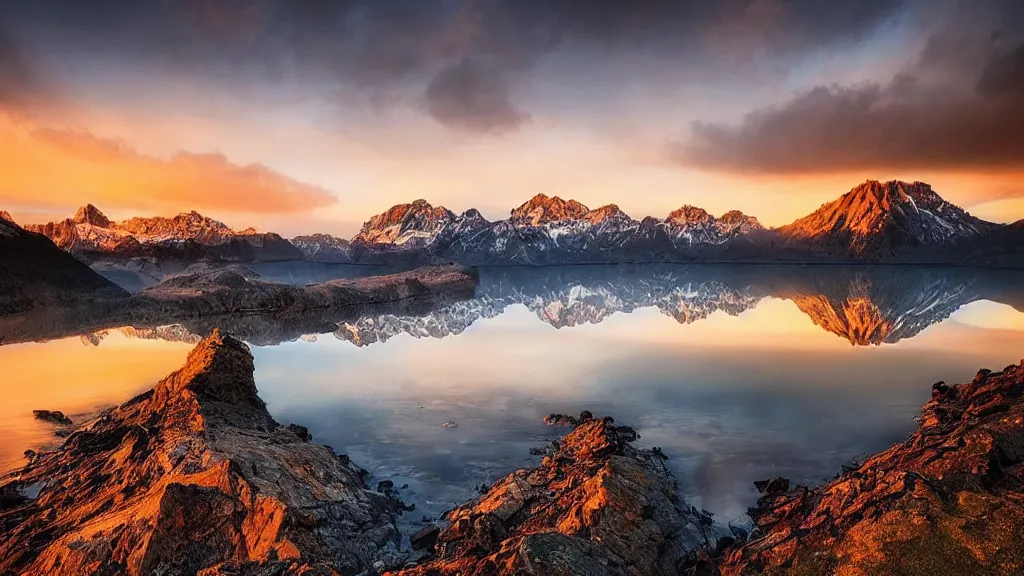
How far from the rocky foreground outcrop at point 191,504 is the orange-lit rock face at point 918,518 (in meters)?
8.75

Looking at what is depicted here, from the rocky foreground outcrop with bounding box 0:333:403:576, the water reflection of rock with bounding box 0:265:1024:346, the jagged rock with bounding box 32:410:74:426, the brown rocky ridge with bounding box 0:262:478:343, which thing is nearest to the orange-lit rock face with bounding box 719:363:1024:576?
the rocky foreground outcrop with bounding box 0:333:403:576

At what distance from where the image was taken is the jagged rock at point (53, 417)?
23.0m

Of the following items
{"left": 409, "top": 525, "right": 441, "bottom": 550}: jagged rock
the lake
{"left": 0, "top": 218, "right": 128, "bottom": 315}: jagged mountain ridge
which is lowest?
{"left": 409, "top": 525, "right": 441, "bottom": 550}: jagged rock

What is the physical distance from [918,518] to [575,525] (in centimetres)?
655

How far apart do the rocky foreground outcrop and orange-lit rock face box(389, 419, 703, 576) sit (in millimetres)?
2425

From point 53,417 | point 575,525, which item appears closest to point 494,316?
point 53,417

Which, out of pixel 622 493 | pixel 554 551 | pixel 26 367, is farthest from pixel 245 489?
pixel 26 367

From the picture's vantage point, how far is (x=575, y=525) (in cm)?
1204

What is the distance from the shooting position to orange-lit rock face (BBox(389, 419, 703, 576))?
973cm

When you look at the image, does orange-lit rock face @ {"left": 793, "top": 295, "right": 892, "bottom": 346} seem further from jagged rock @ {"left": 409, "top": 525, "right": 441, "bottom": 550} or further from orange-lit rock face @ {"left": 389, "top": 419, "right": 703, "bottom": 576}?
jagged rock @ {"left": 409, "top": 525, "right": 441, "bottom": 550}

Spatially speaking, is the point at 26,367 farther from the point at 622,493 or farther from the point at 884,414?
the point at 884,414

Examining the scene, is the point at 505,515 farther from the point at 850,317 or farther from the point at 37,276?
the point at 37,276

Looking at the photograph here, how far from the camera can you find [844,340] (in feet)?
139

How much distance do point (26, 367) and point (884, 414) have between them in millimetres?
48905
